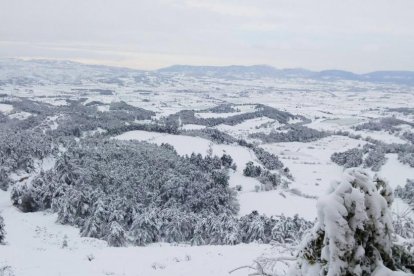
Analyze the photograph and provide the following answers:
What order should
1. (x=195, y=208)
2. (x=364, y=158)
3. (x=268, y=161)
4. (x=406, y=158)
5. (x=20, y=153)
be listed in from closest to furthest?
(x=195, y=208) < (x=20, y=153) < (x=268, y=161) < (x=406, y=158) < (x=364, y=158)

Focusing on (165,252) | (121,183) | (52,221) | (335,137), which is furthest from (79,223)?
(335,137)

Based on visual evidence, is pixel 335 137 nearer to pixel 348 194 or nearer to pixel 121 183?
pixel 121 183

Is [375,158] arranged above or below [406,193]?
below

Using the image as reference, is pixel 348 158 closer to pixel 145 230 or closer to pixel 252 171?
pixel 252 171

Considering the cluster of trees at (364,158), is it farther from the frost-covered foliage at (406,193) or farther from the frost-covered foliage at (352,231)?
the frost-covered foliage at (352,231)

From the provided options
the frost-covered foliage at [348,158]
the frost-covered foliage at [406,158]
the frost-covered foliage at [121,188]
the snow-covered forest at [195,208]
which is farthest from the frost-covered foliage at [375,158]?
the frost-covered foliage at [121,188]

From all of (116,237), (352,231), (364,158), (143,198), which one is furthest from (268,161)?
(352,231)

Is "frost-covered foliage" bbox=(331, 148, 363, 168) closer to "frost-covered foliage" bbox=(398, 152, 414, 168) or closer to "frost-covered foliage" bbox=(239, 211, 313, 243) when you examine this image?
"frost-covered foliage" bbox=(398, 152, 414, 168)
